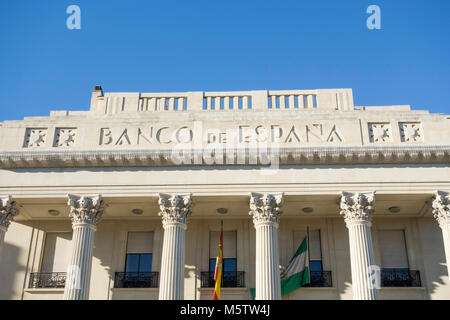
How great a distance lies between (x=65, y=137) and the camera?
27.1 meters

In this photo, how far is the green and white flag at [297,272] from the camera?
87.6ft

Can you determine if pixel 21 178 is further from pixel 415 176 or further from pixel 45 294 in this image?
pixel 415 176

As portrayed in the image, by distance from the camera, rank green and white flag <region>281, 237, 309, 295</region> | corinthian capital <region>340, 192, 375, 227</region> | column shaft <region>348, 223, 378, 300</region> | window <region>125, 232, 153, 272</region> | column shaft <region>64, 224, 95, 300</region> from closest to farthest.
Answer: column shaft <region>348, 223, 378, 300</region>, column shaft <region>64, 224, 95, 300</region>, corinthian capital <region>340, 192, 375, 227</region>, green and white flag <region>281, 237, 309, 295</region>, window <region>125, 232, 153, 272</region>

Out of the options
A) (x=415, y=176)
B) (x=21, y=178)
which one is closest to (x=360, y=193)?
(x=415, y=176)

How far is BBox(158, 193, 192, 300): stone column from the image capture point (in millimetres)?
24078

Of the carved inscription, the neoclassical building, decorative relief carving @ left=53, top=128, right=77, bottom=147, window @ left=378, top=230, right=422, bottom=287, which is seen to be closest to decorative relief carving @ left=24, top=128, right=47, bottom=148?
the neoclassical building

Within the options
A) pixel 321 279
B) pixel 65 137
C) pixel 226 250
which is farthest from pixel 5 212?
pixel 321 279

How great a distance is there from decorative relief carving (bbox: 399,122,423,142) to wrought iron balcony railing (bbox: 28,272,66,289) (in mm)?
16683

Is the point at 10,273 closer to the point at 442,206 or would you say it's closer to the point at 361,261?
the point at 361,261

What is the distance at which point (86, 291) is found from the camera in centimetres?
2445

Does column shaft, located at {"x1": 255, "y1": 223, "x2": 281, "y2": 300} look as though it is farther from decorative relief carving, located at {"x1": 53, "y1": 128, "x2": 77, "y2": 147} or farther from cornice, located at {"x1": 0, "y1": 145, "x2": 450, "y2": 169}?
decorative relief carving, located at {"x1": 53, "y1": 128, "x2": 77, "y2": 147}

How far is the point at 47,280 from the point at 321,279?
12599 millimetres

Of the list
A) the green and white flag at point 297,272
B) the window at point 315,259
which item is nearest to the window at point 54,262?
the green and white flag at point 297,272

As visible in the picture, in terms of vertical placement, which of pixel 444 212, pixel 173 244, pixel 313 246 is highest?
pixel 444 212
